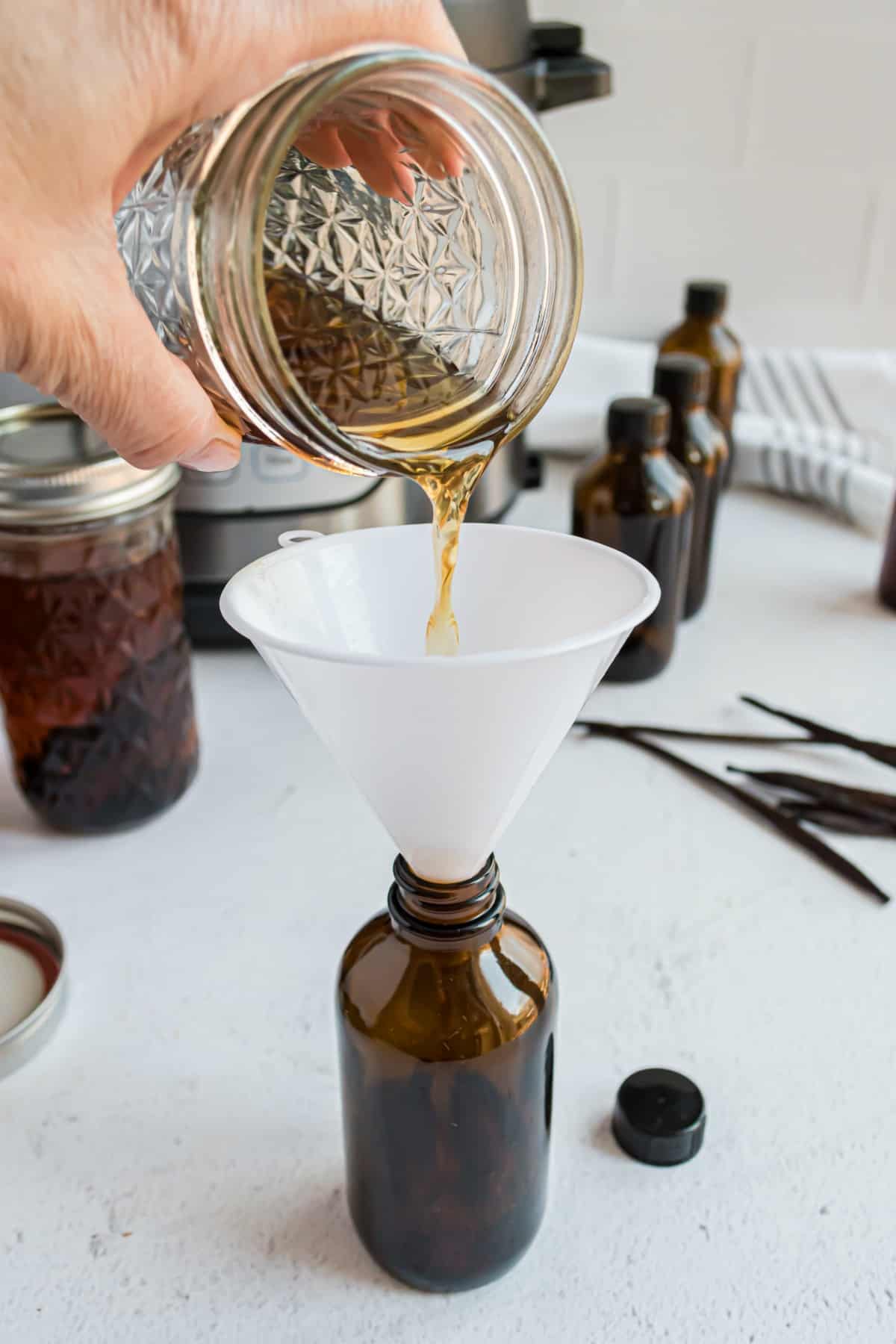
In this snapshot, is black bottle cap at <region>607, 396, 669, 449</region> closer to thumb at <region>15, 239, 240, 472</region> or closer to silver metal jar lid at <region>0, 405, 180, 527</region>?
silver metal jar lid at <region>0, 405, 180, 527</region>

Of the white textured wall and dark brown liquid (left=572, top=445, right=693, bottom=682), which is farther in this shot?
the white textured wall

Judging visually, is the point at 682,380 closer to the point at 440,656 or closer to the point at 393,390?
the point at 393,390

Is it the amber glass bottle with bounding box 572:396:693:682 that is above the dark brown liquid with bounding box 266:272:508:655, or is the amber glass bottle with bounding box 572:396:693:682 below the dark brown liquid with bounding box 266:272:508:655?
below

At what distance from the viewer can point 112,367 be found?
15.5 inches

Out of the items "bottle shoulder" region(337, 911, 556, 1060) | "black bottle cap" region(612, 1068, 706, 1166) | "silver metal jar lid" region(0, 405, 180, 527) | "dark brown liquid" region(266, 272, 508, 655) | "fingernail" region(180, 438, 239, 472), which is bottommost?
"black bottle cap" region(612, 1068, 706, 1166)

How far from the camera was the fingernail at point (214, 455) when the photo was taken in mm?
448

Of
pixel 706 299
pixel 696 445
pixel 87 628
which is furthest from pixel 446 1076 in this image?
pixel 706 299

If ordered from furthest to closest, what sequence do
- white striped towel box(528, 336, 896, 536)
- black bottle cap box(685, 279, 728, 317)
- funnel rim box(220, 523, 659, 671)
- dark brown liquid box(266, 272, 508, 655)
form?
1. white striped towel box(528, 336, 896, 536)
2. black bottle cap box(685, 279, 728, 317)
3. dark brown liquid box(266, 272, 508, 655)
4. funnel rim box(220, 523, 659, 671)

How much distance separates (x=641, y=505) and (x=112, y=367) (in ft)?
1.67

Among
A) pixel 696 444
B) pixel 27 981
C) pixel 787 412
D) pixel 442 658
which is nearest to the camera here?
pixel 442 658

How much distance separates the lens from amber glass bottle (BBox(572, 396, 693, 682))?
2.70 ft

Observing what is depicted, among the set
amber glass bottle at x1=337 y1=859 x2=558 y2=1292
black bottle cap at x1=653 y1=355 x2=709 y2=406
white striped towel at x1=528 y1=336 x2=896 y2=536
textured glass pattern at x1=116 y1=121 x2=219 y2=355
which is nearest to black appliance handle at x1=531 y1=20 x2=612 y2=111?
black bottle cap at x1=653 y1=355 x2=709 y2=406

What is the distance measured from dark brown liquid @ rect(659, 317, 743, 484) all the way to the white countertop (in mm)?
440

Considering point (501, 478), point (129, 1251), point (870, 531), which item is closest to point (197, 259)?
point (129, 1251)
